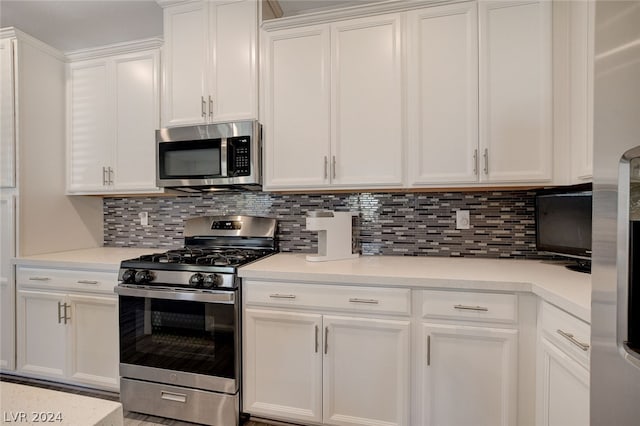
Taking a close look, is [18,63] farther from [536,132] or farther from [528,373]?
[528,373]

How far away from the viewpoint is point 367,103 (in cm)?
185

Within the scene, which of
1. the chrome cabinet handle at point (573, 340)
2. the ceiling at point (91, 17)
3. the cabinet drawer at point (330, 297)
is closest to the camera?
the chrome cabinet handle at point (573, 340)

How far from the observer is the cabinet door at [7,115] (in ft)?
6.88

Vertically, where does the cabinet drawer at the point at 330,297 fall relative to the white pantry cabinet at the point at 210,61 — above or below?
below

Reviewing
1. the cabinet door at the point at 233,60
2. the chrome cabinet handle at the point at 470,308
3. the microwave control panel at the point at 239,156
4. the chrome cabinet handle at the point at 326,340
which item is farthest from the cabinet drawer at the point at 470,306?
the cabinet door at the point at 233,60

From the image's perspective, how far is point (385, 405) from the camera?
60.8 inches

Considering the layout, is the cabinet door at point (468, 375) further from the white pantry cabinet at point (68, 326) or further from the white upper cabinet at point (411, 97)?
the white pantry cabinet at point (68, 326)

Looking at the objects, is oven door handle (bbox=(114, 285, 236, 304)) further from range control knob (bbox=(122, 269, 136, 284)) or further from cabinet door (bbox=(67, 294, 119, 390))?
cabinet door (bbox=(67, 294, 119, 390))

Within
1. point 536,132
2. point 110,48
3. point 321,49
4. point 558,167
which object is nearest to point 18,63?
point 110,48

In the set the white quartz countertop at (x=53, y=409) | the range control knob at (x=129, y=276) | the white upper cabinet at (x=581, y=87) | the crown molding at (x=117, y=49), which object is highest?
the crown molding at (x=117, y=49)

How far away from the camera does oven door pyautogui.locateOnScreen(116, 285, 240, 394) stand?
1663 millimetres

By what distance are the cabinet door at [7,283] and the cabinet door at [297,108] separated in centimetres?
174

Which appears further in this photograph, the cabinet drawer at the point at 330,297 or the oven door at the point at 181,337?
the oven door at the point at 181,337

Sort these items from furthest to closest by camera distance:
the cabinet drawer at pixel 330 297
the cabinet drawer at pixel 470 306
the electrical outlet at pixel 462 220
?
the electrical outlet at pixel 462 220
the cabinet drawer at pixel 330 297
the cabinet drawer at pixel 470 306
